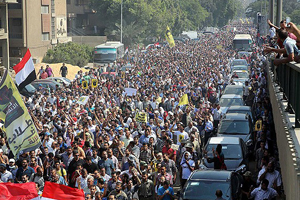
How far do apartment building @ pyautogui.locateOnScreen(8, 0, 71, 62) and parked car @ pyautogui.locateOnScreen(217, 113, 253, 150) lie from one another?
3804 centimetres

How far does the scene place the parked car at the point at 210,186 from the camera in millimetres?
11633

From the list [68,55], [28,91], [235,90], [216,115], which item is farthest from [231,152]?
[68,55]

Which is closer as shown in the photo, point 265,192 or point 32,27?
point 265,192

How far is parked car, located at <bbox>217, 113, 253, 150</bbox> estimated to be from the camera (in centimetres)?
1825

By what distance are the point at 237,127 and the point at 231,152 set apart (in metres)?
3.34

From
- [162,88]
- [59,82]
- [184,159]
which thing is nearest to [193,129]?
[184,159]

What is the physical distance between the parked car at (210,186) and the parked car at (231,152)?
2463 millimetres

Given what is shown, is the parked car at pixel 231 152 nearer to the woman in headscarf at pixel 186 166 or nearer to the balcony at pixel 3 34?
the woman in headscarf at pixel 186 166

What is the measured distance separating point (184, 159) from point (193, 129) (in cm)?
312

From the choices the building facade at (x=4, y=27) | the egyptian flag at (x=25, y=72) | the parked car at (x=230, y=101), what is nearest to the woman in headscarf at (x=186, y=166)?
the egyptian flag at (x=25, y=72)

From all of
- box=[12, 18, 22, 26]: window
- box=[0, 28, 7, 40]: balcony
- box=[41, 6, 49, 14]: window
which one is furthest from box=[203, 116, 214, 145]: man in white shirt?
box=[41, 6, 49, 14]: window

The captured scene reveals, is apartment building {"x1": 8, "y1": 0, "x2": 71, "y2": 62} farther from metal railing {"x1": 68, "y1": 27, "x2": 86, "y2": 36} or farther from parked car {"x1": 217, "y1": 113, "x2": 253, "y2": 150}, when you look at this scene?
parked car {"x1": 217, "y1": 113, "x2": 253, "y2": 150}

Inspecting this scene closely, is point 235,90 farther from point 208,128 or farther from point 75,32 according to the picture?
point 75,32

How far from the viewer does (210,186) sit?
11.9 meters
